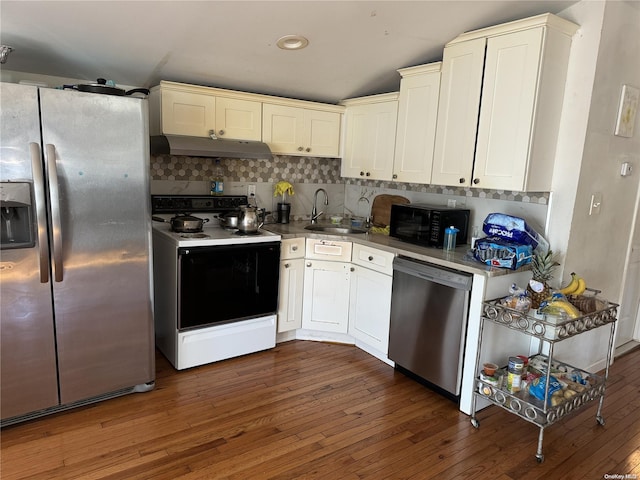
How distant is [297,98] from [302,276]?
1.56m

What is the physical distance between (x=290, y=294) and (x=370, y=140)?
1.47 metres

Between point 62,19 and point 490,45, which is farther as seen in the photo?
point 490,45

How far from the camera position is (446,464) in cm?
212

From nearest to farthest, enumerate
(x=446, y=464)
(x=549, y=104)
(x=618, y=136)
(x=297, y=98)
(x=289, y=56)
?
1. (x=446, y=464)
2. (x=549, y=104)
3. (x=618, y=136)
4. (x=289, y=56)
5. (x=297, y=98)

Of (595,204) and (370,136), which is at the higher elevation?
(370,136)

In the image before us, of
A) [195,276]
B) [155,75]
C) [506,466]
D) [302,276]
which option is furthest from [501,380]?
[155,75]

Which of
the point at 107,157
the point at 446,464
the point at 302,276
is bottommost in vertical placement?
the point at 446,464

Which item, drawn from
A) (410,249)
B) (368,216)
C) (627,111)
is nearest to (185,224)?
(410,249)

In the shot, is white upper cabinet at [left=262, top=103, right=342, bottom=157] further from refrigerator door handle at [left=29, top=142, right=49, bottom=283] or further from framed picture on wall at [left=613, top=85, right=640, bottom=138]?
framed picture on wall at [left=613, top=85, right=640, bottom=138]

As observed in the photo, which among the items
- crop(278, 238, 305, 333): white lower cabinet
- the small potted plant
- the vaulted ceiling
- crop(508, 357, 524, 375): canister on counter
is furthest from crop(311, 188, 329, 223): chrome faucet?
crop(508, 357, 524, 375): canister on counter

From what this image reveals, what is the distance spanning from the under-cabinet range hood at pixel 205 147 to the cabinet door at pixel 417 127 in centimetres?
105

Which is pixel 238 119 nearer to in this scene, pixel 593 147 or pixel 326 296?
pixel 326 296

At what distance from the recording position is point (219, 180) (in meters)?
3.54

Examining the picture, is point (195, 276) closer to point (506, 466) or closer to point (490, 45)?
point (506, 466)
